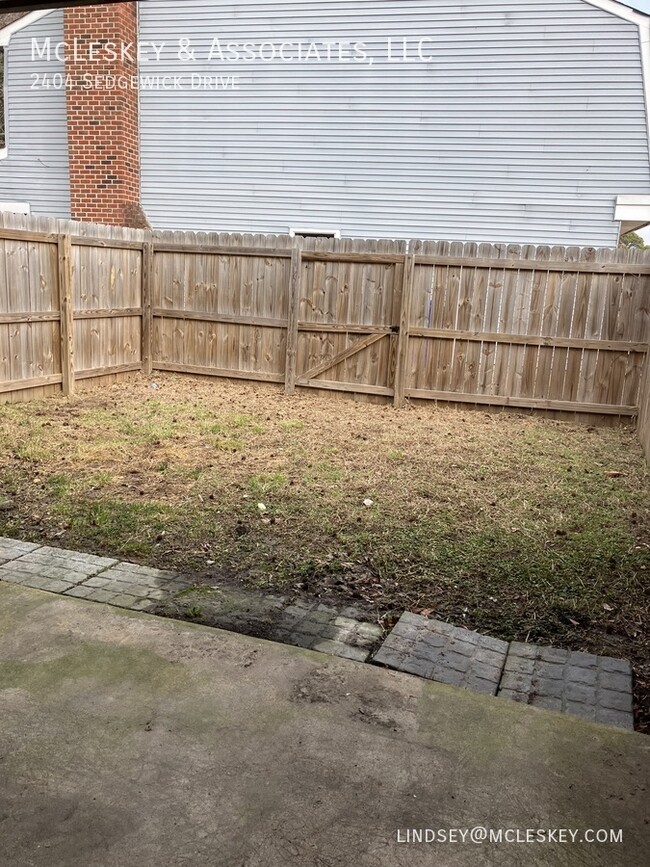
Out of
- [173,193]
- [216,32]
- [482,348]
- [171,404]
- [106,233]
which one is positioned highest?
[216,32]

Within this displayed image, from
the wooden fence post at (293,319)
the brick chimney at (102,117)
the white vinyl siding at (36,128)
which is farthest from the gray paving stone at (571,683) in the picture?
the white vinyl siding at (36,128)

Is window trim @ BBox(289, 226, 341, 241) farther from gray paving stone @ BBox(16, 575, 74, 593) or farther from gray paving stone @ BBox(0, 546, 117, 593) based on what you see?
gray paving stone @ BBox(16, 575, 74, 593)

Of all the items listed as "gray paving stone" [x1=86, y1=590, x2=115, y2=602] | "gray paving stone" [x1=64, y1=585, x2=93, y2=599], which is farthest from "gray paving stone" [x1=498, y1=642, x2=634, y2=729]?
"gray paving stone" [x1=64, y1=585, x2=93, y2=599]

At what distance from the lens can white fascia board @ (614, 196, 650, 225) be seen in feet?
34.0

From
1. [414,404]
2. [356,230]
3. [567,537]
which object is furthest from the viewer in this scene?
[356,230]

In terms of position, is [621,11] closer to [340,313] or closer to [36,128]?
[340,313]

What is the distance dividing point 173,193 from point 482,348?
725 cm

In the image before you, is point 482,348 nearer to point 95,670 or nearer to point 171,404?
point 171,404

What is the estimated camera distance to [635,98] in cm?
1013

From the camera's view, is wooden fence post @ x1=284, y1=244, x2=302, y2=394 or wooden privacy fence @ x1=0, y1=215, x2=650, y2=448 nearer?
wooden privacy fence @ x1=0, y1=215, x2=650, y2=448

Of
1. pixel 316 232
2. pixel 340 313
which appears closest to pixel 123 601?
pixel 340 313

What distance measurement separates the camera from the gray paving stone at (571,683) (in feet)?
8.68

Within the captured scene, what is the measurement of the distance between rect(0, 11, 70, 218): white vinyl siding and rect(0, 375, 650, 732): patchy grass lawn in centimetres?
699

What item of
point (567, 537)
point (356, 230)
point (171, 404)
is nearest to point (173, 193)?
point (356, 230)
